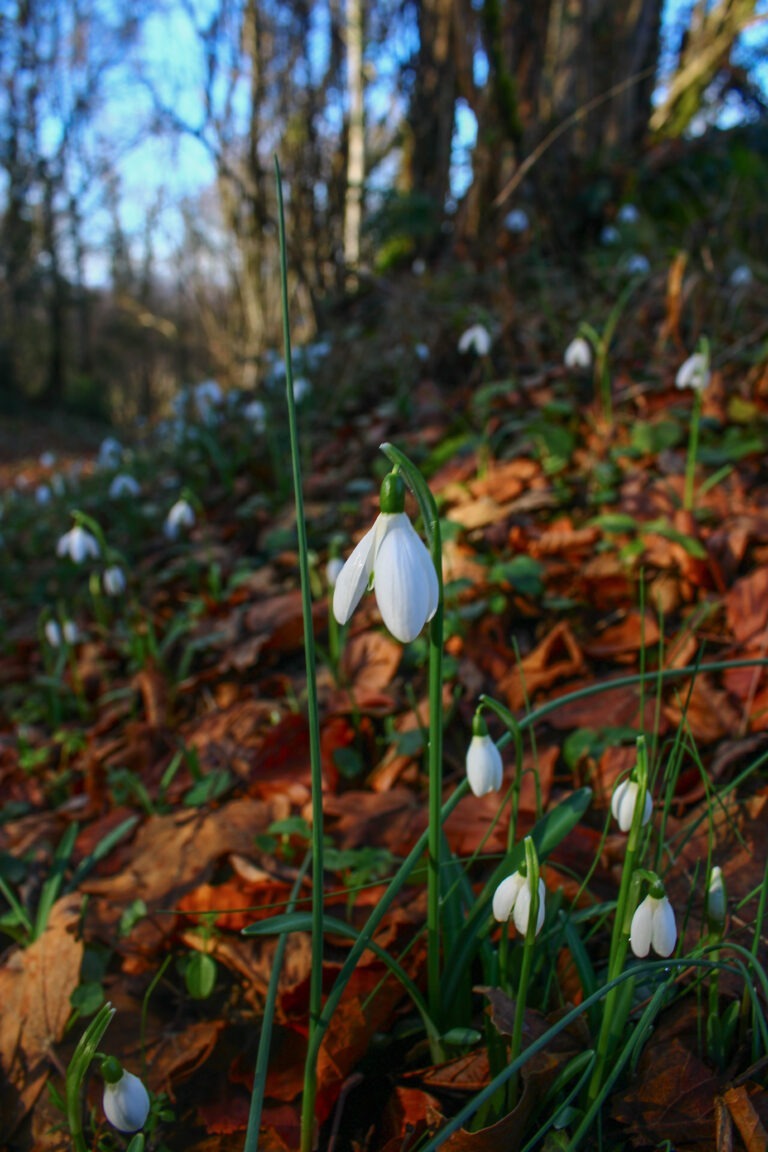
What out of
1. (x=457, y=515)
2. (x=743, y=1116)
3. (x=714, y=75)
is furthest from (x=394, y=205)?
(x=743, y=1116)

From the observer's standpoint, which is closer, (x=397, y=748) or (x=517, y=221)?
(x=397, y=748)

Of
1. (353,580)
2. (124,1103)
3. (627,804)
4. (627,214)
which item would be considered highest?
(627,214)

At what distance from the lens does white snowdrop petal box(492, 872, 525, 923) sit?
0.99 meters

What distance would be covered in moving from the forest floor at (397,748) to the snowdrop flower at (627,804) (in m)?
0.07

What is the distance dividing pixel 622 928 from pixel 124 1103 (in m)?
0.66

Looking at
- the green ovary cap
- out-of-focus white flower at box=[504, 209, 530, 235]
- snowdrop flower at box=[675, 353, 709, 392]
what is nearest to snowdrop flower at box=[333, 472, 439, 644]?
the green ovary cap

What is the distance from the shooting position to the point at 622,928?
983 millimetres

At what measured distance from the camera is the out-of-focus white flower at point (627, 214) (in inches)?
212

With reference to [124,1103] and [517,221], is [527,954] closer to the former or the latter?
[124,1103]

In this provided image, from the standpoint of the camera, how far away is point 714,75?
6332mm

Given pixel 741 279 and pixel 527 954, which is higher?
pixel 741 279

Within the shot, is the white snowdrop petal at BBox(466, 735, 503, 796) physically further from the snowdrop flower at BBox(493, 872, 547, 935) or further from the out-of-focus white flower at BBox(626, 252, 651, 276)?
the out-of-focus white flower at BBox(626, 252, 651, 276)

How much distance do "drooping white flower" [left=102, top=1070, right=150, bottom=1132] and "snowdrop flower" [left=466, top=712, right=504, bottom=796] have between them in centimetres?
57

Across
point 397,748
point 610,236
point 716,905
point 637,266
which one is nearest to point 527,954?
point 716,905
